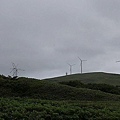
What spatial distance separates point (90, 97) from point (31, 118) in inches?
514

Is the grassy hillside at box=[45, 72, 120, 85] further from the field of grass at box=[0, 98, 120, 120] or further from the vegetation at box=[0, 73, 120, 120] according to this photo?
the field of grass at box=[0, 98, 120, 120]

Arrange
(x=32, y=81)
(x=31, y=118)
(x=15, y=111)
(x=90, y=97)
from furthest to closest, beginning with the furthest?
(x=32, y=81)
(x=90, y=97)
(x=15, y=111)
(x=31, y=118)

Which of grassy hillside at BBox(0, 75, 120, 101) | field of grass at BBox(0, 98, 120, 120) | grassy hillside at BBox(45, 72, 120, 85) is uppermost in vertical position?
grassy hillside at BBox(45, 72, 120, 85)

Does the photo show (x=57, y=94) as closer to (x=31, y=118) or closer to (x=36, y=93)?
(x=36, y=93)

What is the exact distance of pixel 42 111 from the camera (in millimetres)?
17391

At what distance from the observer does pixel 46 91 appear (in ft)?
99.6

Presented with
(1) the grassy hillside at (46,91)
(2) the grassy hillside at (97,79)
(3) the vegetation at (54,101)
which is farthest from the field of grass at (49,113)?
(2) the grassy hillside at (97,79)

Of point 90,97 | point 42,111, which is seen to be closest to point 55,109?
point 42,111

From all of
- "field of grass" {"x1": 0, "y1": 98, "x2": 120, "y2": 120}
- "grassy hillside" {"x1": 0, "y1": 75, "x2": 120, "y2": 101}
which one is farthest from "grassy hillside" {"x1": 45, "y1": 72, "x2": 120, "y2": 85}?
"field of grass" {"x1": 0, "y1": 98, "x2": 120, "y2": 120}

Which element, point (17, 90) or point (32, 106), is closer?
point (32, 106)

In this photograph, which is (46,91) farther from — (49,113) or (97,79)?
(97,79)

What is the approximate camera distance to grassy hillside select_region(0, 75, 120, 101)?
28647mm

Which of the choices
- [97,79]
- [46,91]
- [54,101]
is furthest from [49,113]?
[97,79]

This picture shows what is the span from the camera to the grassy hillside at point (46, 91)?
28647 mm
